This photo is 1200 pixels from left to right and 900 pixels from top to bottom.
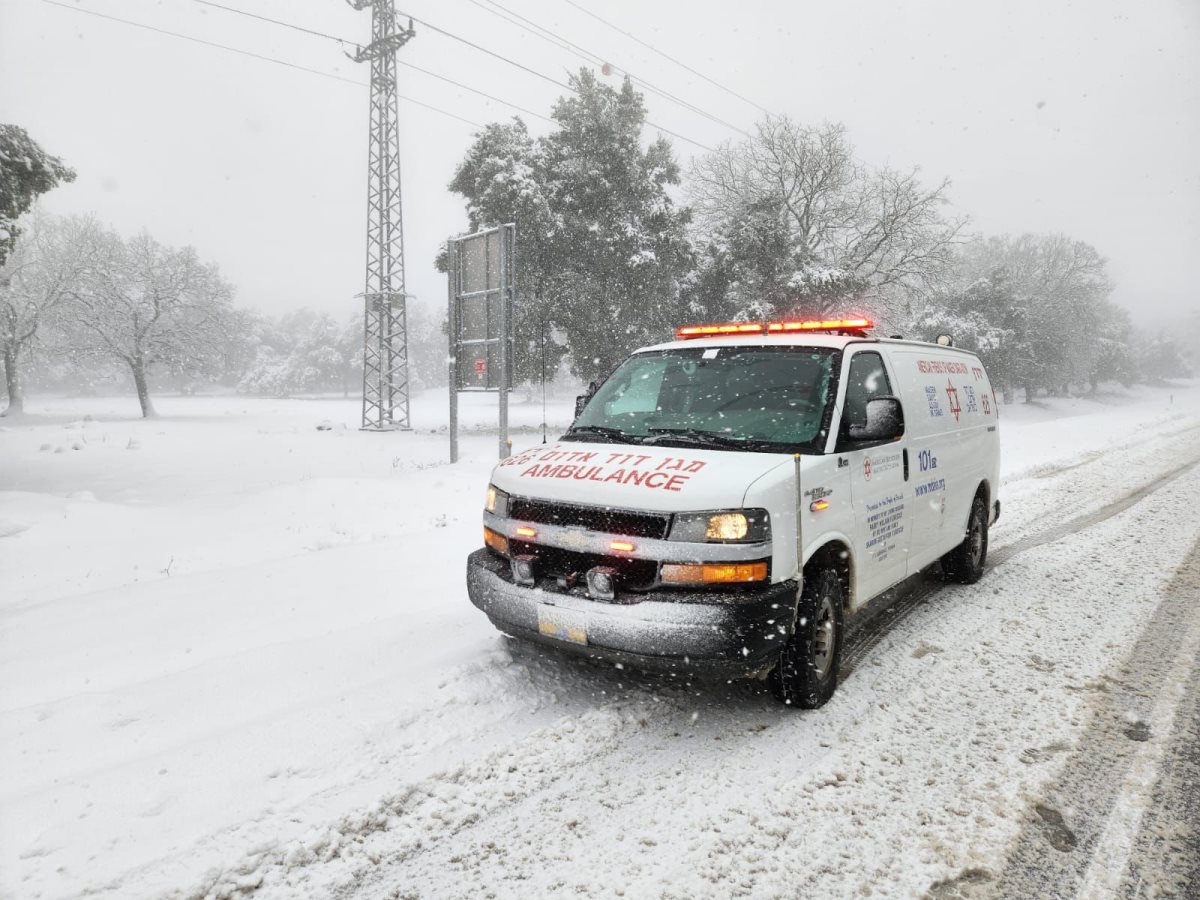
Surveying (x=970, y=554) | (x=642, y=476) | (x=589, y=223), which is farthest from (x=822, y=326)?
(x=589, y=223)

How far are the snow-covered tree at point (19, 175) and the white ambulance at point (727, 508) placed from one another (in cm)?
1102

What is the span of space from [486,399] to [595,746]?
82164mm

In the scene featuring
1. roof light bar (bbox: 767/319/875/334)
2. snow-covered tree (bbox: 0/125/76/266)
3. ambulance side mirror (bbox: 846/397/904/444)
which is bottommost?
ambulance side mirror (bbox: 846/397/904/444)

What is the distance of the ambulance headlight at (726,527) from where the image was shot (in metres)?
3.29

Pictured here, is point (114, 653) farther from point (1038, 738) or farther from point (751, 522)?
point (1038, 738)

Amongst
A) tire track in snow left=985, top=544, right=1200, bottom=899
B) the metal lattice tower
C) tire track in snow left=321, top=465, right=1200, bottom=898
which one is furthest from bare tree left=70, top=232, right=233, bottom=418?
tire track in snow left=985, top=544, right=1200, bottom=899

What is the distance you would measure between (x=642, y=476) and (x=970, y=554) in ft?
13.5

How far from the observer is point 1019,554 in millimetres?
7258

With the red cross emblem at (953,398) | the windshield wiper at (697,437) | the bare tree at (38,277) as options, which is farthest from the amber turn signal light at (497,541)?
the bare tree at (38,277)

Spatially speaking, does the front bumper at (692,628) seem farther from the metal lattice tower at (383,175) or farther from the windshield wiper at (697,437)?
the metal lattice tower at (383,175)

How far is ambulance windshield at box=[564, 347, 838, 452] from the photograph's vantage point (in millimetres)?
A: 3961

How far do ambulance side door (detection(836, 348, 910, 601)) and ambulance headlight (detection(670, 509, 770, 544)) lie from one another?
90 cm

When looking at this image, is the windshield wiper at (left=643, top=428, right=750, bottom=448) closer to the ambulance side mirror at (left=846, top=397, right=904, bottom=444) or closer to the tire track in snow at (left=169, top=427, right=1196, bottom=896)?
the ambulance side mirror at (left=846, top=397, right=904, bottom=444)

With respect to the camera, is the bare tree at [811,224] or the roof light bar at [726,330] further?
the bare tree at [811,224]
